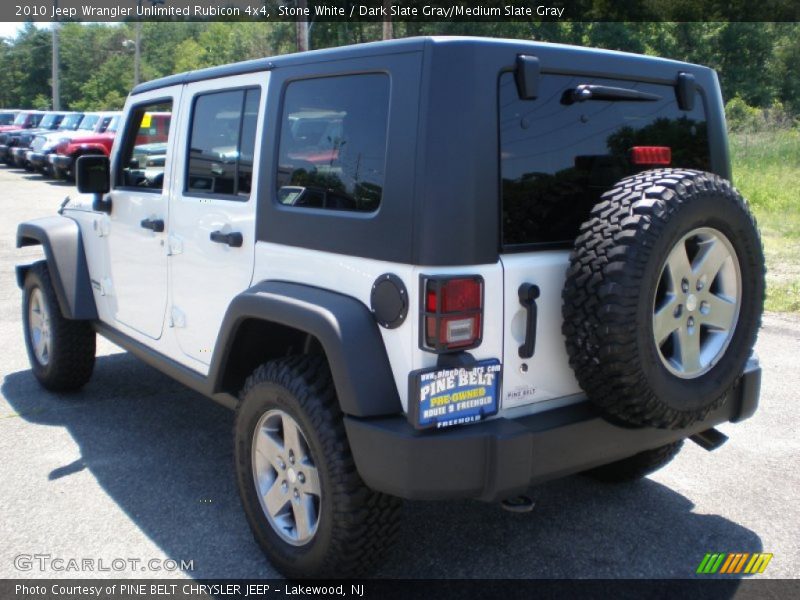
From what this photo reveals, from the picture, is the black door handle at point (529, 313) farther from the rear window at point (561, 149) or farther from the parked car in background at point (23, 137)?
the parked car in background at point (23, 137)

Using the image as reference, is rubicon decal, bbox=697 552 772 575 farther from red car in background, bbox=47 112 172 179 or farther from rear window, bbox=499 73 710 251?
red car in background, bbox=47 112 172 179

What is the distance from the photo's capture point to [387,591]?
118 inches

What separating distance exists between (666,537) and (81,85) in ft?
219

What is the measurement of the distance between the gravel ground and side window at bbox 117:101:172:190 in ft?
4.75

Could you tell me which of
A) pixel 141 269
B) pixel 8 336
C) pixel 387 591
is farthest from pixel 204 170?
pixel 8 336

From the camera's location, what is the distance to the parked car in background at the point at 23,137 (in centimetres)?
2430

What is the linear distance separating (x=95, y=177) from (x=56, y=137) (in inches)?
740

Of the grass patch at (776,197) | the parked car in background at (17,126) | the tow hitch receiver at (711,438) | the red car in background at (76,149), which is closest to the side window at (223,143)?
the tow hitch receiver at (711,438)

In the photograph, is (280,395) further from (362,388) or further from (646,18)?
(646,18)

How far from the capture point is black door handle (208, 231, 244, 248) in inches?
131

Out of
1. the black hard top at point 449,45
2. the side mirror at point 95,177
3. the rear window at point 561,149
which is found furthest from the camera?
the side mirror at point 95,177

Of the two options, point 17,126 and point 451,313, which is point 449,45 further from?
point 17,126

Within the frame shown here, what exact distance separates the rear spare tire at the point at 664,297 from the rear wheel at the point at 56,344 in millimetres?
3501

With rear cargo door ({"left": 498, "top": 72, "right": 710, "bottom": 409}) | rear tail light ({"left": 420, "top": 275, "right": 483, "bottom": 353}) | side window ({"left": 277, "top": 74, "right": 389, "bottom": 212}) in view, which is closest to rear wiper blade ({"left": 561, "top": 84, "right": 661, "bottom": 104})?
rear cargo door ({"left": 498, "top": 72, "right": 710, "bottom": 409})
